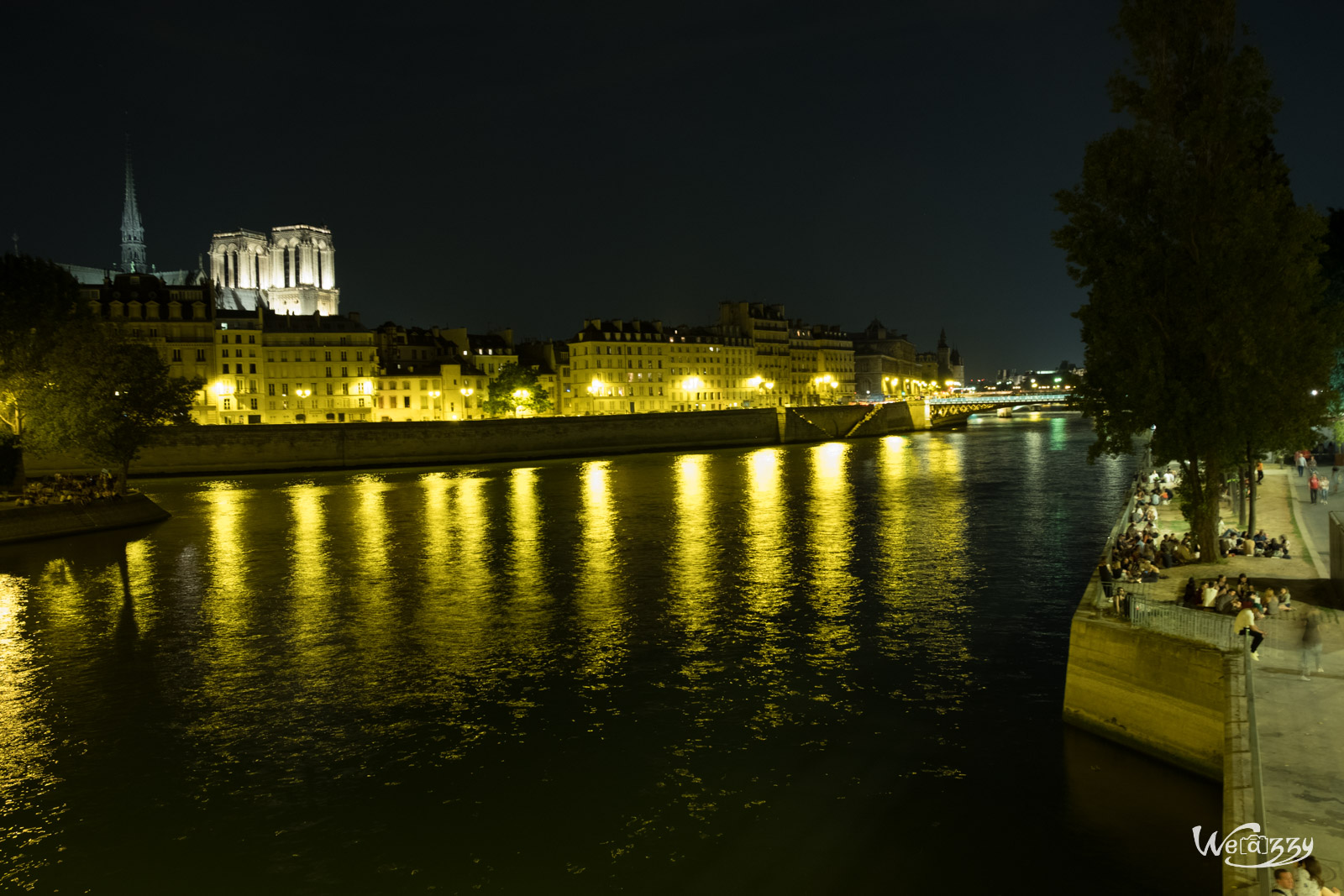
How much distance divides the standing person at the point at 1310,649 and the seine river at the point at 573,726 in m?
2.12

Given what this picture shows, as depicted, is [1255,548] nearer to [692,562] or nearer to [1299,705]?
[1299,705]

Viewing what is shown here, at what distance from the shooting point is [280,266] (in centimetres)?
16200

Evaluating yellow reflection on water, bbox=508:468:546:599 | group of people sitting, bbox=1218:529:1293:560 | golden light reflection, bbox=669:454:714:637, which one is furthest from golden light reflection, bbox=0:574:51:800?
group of people sitting, bbox=1218:529:1293:560

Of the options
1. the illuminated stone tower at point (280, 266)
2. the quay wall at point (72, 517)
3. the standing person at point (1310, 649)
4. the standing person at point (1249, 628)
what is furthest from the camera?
the illuminated stone tower at point (280, 266)

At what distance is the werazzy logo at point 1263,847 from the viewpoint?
869 cm

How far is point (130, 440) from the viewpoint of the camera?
147 feet

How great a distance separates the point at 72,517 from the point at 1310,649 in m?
42.4

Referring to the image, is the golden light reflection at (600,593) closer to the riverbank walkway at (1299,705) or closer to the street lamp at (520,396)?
the riverbank walkway at (1299,705)

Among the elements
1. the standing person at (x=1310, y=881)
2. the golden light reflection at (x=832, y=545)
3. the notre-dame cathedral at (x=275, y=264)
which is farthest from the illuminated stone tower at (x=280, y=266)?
the standing person at (x=1310, y=881)

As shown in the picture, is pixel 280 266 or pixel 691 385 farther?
pixel 280 266

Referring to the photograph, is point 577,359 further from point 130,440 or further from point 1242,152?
point 1242,152

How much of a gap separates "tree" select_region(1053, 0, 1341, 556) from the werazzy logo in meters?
11.9

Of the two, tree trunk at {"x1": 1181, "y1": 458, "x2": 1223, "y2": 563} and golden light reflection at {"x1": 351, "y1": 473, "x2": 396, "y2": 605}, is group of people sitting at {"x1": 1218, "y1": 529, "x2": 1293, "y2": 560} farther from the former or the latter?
golden light reflection at {"x1": 351, "y1": 473, "x2": 396, "y2": 605}

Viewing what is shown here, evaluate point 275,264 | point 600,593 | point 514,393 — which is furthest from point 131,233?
point 600,593
